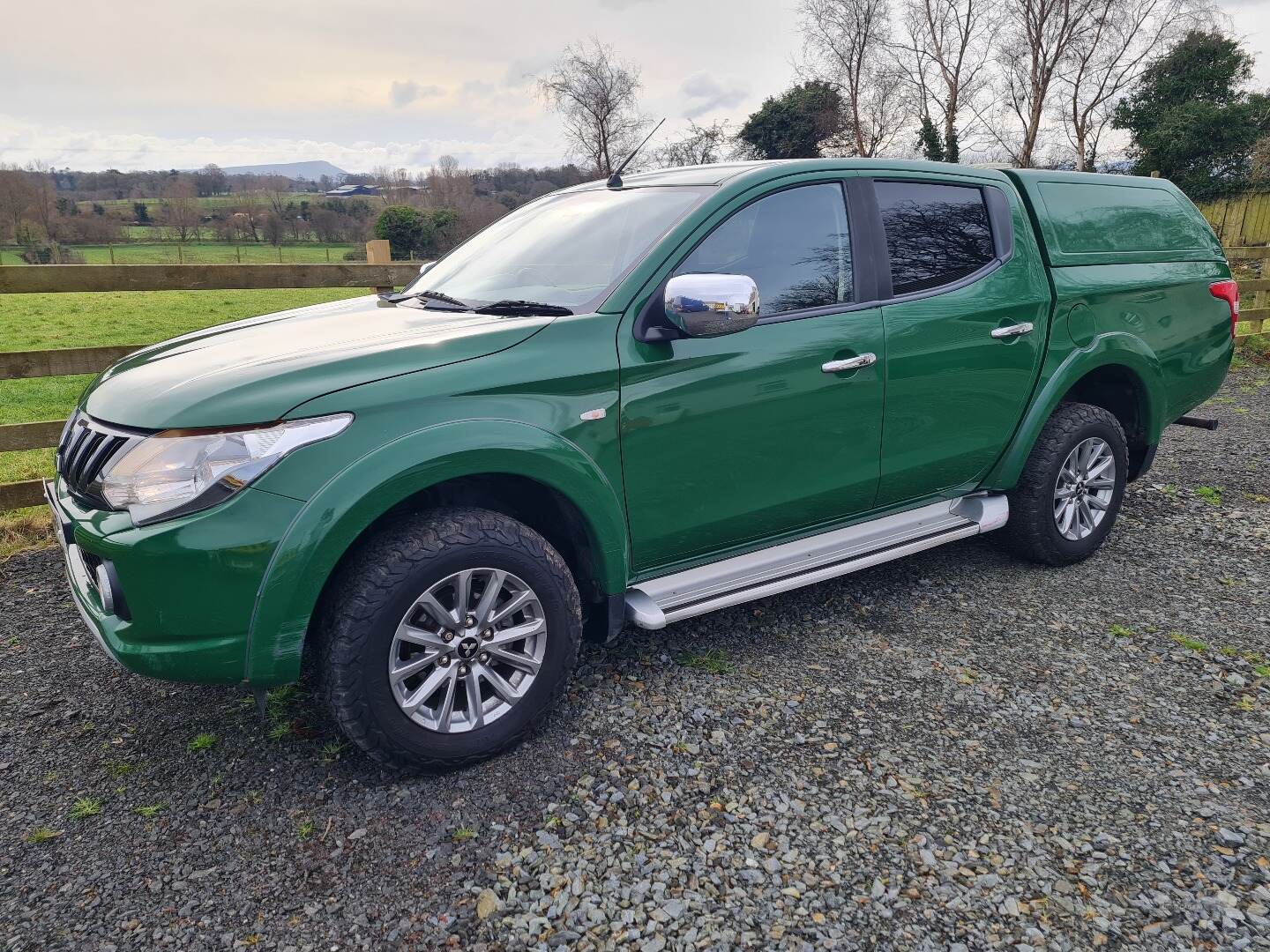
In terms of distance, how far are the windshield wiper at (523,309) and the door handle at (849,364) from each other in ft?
3.22

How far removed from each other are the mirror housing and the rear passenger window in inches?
40.7

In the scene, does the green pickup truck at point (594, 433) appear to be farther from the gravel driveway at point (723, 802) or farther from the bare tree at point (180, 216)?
the bare tree at point (180, 216)

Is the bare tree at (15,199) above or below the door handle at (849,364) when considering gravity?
above

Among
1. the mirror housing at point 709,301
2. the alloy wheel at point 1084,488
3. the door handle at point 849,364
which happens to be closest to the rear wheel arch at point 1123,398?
the alloy wheel at point 1084,488

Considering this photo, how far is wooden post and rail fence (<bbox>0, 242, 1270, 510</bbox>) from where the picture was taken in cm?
448

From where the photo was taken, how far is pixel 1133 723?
2965mm

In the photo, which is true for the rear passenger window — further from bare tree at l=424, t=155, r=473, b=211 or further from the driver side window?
bare tree at l=424, t=155, r=473, b=211

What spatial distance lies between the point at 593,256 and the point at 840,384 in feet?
3.39

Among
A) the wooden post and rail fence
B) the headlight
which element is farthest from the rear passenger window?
the wooden post and rail fence

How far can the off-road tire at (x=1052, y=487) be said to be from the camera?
13.2 feet

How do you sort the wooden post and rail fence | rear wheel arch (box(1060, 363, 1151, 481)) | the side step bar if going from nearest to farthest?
the side step bar < rear wheel arch (box(1060, 363, 1151, 481)) < the wooden post and rail fence

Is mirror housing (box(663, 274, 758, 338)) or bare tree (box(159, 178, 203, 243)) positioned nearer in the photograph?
mirror housing (box(663, 274, 758, 338))

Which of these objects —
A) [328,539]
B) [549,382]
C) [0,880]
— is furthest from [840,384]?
[0,880]

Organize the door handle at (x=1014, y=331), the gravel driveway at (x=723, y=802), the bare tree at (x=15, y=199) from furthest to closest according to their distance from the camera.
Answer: the bare tree at (x=15, y=199)
the door handle at (x=1014, y=331)
the gravel driveway at (x=723, y=802)
